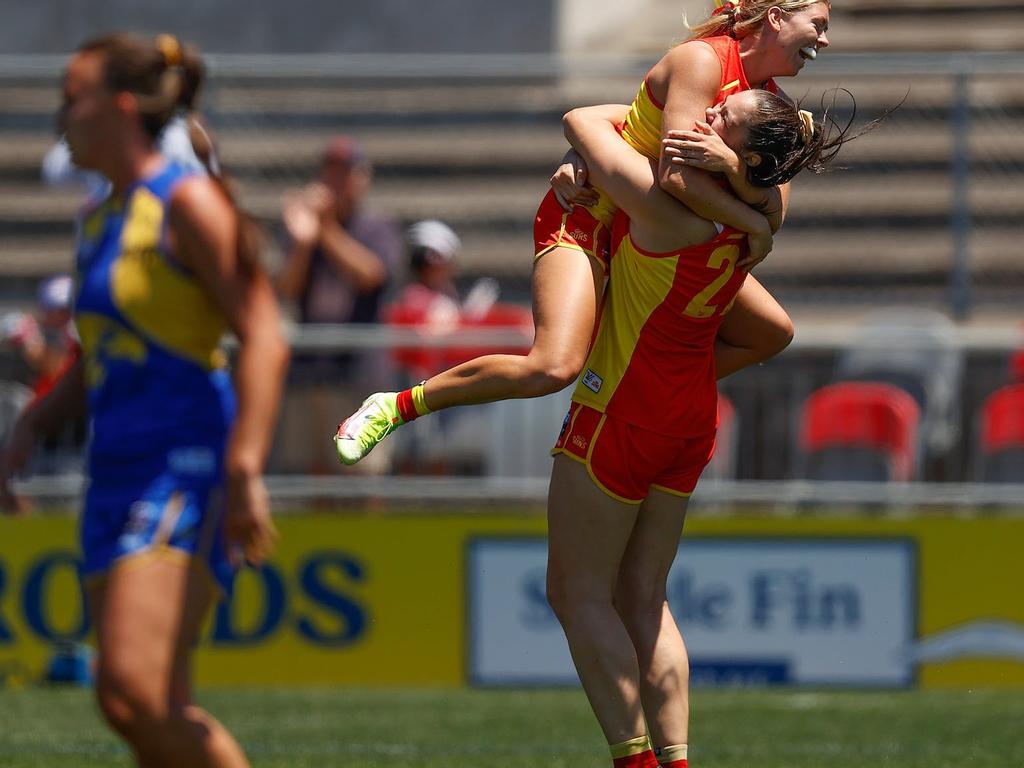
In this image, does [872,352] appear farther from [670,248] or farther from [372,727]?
[670,248]

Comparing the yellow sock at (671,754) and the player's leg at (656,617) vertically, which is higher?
the player's leg at (656,617)

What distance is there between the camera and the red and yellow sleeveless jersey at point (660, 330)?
509cm

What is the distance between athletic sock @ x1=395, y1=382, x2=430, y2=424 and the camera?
5281 mm

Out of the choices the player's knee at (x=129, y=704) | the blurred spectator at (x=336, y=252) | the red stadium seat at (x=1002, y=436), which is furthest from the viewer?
the blurred spectator at (x=336, y=252)

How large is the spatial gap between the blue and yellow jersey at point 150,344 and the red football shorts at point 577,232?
1.24 metres

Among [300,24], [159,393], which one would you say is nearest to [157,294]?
[159,393]

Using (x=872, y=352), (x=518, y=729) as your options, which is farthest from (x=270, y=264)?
(x=518, y=729)

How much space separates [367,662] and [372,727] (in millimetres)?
2400

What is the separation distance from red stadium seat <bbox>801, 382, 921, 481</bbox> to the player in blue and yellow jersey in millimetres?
7030

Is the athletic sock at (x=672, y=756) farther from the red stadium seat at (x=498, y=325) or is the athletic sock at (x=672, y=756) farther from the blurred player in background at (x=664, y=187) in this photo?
the red stadium seat at (x=498, y=325)

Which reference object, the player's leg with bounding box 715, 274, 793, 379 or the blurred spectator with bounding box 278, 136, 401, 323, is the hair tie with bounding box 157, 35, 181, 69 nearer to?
the player's leg with bounding box 715, 274, 793, 379

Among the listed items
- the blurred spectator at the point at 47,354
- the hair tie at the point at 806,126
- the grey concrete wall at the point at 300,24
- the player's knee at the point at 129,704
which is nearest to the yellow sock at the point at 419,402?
the hair tie at the point at 806,126

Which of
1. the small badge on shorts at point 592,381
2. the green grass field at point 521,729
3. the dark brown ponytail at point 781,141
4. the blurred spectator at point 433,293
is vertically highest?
the blurred spectator at point 433,293

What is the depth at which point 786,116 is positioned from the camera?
4.93 meters
